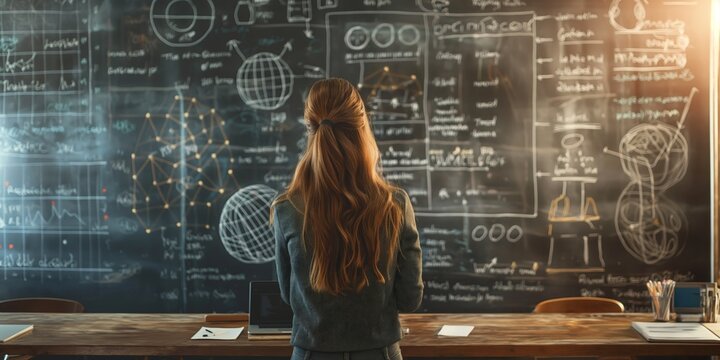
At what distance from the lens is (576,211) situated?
4.63 m

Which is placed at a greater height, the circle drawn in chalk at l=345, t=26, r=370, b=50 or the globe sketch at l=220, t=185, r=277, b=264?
the circle drawn in chalk at l=345, t=26, r=370, b=50

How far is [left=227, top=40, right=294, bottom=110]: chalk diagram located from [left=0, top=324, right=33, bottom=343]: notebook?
2.07m

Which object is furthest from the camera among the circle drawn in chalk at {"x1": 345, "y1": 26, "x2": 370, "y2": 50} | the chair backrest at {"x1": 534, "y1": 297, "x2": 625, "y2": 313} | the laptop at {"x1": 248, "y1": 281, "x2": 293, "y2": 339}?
the circle drawn in chalk at {"x1": 345, "y1": 26, "x2": 370, "y2": 50}

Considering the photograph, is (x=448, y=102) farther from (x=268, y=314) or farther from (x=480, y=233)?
(x=268, y=314)

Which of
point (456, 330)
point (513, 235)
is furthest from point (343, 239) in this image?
point (513, 235)

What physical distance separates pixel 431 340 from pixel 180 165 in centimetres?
245

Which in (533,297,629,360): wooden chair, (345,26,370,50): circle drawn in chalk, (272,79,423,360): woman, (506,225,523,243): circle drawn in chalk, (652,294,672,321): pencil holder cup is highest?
(345,26,370,50): circle drawn in chalk

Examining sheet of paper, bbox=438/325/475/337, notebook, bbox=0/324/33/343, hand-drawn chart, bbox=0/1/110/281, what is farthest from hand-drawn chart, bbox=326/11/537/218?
notebook, bbox=0/324/33/343

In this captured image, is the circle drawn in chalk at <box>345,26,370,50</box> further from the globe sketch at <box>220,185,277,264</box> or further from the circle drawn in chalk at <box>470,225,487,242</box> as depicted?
the circle drawn in chalk at <box>470,225,487,242</box>

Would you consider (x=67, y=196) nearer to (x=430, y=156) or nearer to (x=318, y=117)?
(x=430, y=156)

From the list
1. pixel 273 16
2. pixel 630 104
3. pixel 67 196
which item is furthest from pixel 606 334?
pixel 67 196

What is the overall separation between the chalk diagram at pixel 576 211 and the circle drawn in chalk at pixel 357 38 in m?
1.38

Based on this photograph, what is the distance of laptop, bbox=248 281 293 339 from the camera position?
3033mm

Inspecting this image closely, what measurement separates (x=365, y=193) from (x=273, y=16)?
2.93 metres
